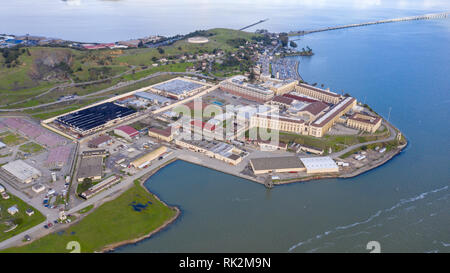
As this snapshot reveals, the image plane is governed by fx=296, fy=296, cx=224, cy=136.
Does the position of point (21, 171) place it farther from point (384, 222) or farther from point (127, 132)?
point (384, 222)

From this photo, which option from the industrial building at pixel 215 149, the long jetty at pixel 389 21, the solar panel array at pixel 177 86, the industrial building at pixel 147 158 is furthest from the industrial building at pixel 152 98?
the long jetty at pixel 389 21

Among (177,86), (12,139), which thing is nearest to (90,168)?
(12,139)

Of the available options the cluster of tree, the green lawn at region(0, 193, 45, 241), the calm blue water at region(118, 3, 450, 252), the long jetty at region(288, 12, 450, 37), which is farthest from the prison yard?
the long jetty at region(288, 12, 450, 37)

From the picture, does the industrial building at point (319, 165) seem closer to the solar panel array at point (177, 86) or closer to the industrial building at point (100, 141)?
the industrial building at point (100, 141)

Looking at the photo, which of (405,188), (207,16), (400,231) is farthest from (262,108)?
(207,16)

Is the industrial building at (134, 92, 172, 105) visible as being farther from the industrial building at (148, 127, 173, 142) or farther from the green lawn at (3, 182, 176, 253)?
the green lawn at (3, 182, 176, 253)

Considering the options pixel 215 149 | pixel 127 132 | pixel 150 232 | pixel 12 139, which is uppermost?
pixel 127 132

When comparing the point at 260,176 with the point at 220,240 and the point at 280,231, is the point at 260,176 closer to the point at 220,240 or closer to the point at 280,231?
the point at 280,231
